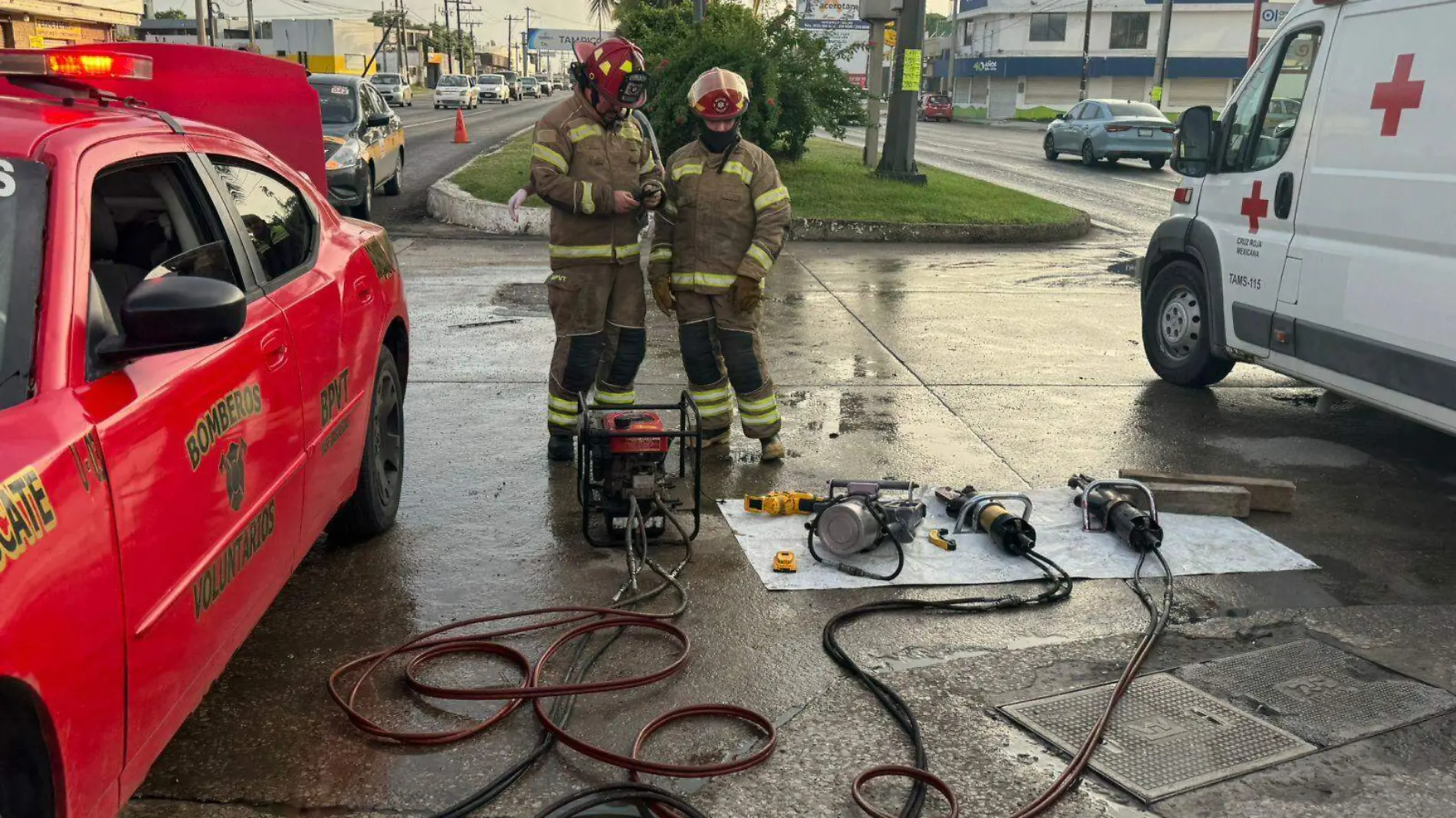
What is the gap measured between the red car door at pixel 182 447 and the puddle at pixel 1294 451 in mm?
4843

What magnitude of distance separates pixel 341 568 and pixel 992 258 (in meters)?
10.3

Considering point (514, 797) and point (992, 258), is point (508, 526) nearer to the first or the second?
point (514, 797)

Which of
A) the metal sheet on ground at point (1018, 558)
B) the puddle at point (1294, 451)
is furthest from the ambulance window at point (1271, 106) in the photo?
the metal sheet on ground at point (1018, 558)

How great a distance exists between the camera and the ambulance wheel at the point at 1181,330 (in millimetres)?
7422

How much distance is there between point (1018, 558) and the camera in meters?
4.84

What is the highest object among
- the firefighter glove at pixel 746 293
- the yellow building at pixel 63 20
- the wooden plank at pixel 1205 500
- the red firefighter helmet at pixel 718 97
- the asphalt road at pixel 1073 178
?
the yellow building at pixel 63 20

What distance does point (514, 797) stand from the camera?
3092 millimetres

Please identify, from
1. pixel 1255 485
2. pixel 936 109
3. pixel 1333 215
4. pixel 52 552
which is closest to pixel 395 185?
pixel 1333 215

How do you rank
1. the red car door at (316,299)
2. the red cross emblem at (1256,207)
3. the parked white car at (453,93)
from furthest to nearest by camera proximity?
the parked white car at (453,93) → the red cross emblem at (1256,207) → the red car door at (316,299)

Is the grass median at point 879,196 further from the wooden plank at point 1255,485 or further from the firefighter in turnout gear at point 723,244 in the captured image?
the wooden plank at point 1255,485

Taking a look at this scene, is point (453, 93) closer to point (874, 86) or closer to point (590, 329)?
point (874, 86)

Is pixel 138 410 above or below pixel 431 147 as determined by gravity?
above

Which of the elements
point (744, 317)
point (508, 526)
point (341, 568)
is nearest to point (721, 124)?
point (744, 317)

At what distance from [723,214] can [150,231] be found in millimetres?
2952
